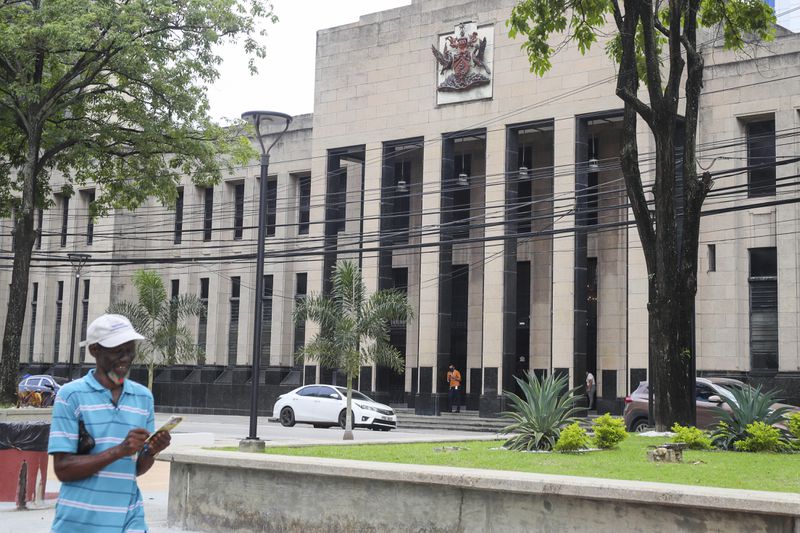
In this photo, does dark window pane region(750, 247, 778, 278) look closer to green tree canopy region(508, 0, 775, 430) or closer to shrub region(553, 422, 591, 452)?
green tree canopy region(508, 0, 775, 430)

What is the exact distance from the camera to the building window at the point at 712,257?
3369 centimetres

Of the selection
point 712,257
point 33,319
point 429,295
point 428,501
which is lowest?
point 428,501

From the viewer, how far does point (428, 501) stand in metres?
9.59

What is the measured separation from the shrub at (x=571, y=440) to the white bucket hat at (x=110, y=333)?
825cm

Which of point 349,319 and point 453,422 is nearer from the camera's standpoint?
point 349,319

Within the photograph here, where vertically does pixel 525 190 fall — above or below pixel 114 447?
above

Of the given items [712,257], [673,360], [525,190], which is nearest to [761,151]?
[712,257]

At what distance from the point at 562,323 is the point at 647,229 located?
757 inches

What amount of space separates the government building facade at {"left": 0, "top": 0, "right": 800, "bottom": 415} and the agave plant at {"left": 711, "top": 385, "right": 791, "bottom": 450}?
15669mm

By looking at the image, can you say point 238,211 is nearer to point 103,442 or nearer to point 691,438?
point 691,438

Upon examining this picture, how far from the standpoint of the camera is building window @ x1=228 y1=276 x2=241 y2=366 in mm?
47094

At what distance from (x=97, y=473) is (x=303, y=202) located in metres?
40.8

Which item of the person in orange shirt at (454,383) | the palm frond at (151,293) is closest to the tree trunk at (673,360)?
the person in orange shirt at (454,383)

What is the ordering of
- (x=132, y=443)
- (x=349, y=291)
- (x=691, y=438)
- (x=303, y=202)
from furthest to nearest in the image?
1. (x=303, y=202)
2. (x=349, y=291)
3. (x=691, y=438)
4. (x=132, y=443)
